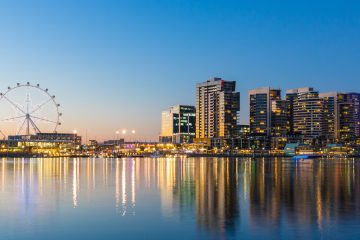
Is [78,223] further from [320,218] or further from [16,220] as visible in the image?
[320,218]

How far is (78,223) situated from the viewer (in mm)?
27125

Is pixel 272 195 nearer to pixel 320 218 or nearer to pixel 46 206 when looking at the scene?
pixel 320 218

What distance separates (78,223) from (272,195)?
17.7 meters

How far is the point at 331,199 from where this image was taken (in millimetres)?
37000

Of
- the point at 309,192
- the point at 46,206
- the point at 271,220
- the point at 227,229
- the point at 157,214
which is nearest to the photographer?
the point at 227,229

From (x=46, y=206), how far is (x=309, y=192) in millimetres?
21229

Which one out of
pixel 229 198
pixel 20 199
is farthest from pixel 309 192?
pixel 20 199

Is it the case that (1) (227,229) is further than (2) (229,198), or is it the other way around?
(2) (229,198)

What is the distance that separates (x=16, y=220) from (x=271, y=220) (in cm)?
1346

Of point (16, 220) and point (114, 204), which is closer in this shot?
point (16, 220)

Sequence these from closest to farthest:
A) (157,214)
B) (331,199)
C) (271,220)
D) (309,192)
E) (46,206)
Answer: (271,220) < (157,214) < (46,206) < (331,199) < (309,192)

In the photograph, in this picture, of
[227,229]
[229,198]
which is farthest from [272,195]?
[227,229]

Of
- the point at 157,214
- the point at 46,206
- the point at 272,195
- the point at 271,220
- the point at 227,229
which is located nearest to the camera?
the point at 227,229

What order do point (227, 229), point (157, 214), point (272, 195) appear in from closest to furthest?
1. point (227, 229)
2. point (157, 214)
3. point (272, 195)
